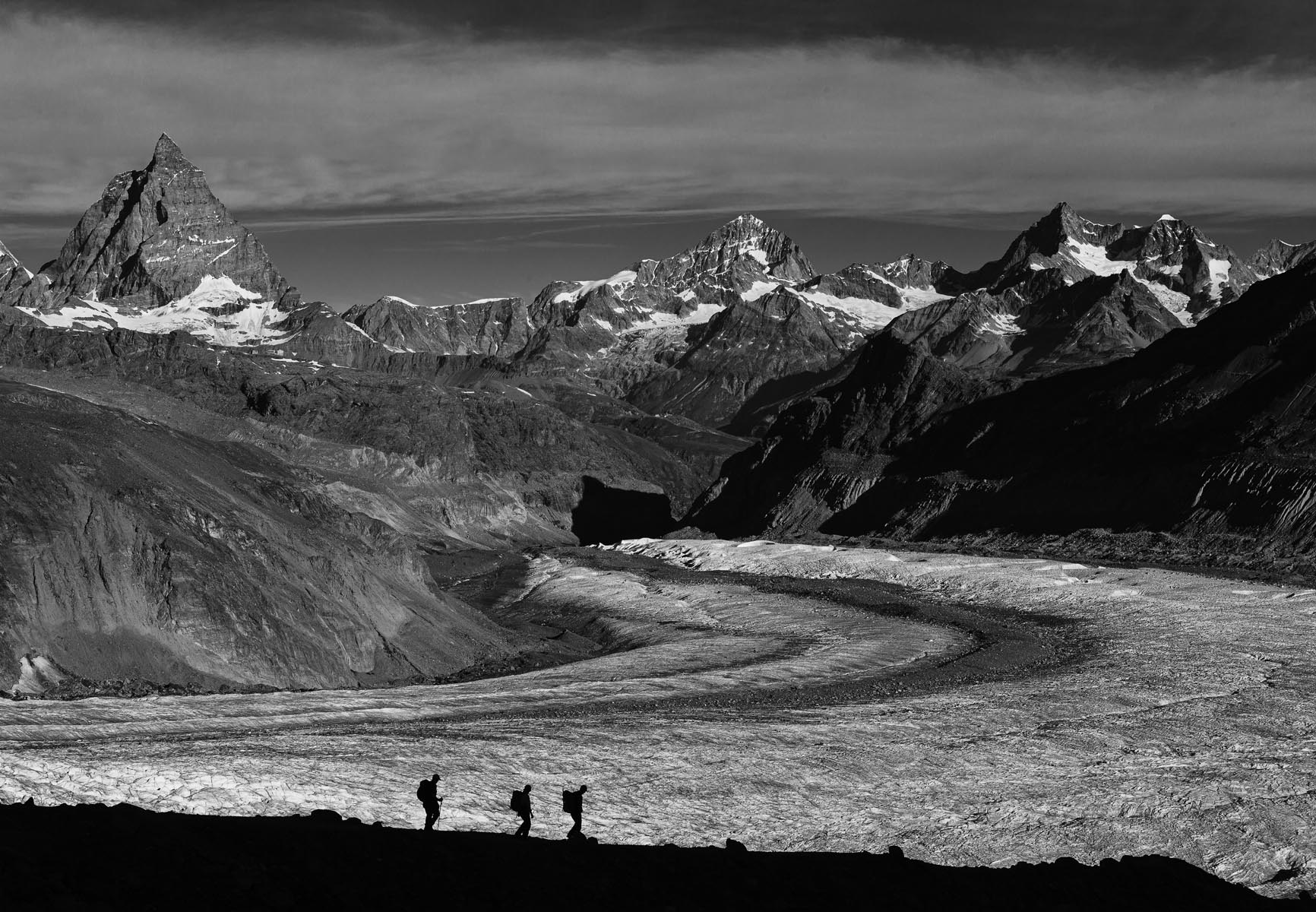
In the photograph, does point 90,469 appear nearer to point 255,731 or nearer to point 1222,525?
point 255,731

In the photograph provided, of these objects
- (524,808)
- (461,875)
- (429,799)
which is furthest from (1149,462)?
(461,875)

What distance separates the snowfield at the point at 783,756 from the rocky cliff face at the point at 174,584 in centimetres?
760

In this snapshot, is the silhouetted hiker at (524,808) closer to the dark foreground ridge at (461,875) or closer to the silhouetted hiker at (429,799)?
the silhouetted hiker at (429,799)

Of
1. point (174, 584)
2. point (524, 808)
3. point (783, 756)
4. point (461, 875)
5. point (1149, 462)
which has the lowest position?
point (1149, 462)

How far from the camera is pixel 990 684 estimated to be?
56.8 metres

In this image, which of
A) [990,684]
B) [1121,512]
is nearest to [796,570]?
→ [1121,512]

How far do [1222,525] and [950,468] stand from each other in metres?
56.7

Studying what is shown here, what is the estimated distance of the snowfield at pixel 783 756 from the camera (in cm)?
3225

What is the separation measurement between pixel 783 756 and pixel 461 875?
20854 millimetres

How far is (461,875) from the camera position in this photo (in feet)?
67.5

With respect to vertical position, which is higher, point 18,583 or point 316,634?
point 18,583

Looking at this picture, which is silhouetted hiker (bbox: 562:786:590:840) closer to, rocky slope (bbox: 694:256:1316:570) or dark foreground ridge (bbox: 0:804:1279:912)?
dark foreground ridge (bbox: 0:804:1279:912)

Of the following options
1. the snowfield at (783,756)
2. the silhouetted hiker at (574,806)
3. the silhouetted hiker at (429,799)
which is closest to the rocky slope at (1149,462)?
the snowfield at (783,756)

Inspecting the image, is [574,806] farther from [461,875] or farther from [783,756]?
[783,756]
